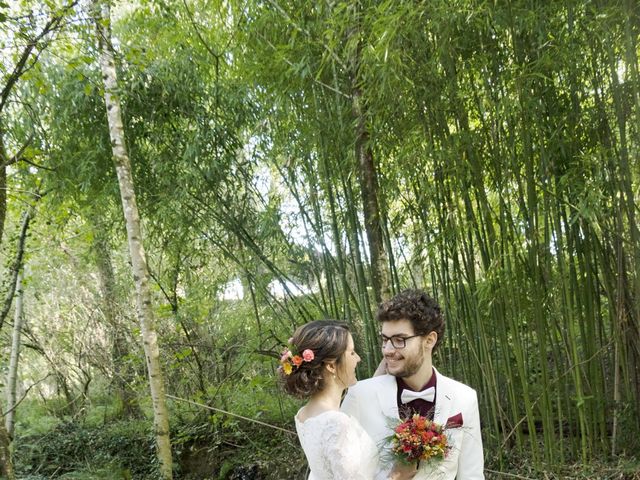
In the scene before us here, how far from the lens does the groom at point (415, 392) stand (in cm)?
159

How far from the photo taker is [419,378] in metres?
1.63

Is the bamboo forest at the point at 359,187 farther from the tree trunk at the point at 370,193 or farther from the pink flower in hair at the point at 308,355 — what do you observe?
the pink flower in hair at the point at 308,355

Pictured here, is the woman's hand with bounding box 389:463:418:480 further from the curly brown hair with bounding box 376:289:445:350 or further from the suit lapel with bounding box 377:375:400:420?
the curly brown hair with bounding box 376:289:445:350

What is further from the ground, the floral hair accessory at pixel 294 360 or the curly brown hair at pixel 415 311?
the curly brown hair at pixel 415 311

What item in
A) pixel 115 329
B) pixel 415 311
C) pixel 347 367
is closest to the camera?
pixel 347 367

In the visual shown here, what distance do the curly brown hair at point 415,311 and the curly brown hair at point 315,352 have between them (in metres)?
0.15

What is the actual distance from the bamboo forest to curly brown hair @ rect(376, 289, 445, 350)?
28.3 inches

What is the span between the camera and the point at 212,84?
481 centimetres

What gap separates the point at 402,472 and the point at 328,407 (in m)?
0.22

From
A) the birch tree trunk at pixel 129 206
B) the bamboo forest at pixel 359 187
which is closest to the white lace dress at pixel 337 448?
the bamboo forest at pixel 359 187

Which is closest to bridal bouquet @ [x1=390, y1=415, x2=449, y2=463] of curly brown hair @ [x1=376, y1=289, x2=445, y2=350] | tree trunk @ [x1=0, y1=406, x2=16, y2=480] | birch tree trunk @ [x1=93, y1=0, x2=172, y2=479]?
curly brown hair @ [x1=376, y1=289, x2=445, y2=350]

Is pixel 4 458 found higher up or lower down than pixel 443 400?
lower down

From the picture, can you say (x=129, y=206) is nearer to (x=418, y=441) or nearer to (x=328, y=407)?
(x=328, y=407)

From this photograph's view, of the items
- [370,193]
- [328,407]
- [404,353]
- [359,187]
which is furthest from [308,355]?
[359,187]
